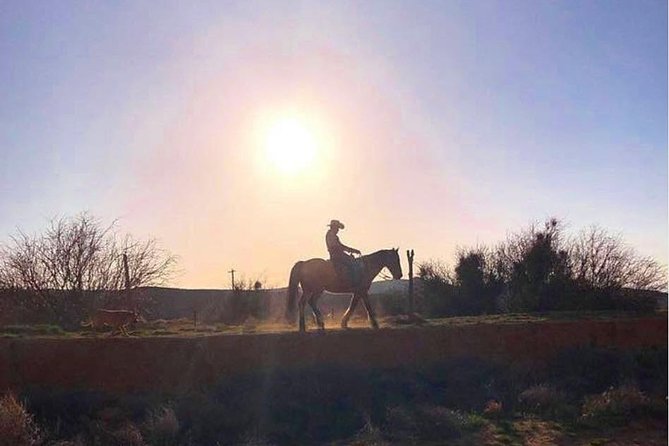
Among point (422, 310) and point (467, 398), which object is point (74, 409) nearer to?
point (467, 398)

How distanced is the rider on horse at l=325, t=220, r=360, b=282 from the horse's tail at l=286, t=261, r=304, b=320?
2.38 feet

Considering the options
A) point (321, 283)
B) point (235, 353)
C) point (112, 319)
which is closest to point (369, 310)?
point (321, 283)

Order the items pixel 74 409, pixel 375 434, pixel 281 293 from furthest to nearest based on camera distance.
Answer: pixel 281 293, pixel 74 409, pixel 375 434

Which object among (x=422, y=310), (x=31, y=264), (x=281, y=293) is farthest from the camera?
(x=281, y=293)

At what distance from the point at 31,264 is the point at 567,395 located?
17.0 metres

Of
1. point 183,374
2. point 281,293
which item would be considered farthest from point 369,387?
point 281,293

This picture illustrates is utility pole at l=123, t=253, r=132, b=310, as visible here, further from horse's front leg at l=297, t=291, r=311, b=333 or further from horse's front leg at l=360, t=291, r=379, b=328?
horse's front leg at l=360, t=291, r=379, b=328

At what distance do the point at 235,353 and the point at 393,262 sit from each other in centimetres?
396

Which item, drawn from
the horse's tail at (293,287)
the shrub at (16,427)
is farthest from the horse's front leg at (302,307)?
the shrub at (16,427)

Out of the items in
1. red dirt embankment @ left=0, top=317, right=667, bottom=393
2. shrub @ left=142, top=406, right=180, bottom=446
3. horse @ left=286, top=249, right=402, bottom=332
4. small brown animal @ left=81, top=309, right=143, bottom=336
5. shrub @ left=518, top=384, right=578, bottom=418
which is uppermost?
horse @ left=286, top=249, right=402, bottom=332

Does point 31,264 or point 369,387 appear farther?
point 31,264

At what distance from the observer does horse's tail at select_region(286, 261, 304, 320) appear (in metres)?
15.1

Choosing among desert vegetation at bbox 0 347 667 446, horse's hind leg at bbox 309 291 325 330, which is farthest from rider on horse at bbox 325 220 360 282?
desert vegetation at bbox 0 347 667 446

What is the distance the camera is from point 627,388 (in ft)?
43.9
